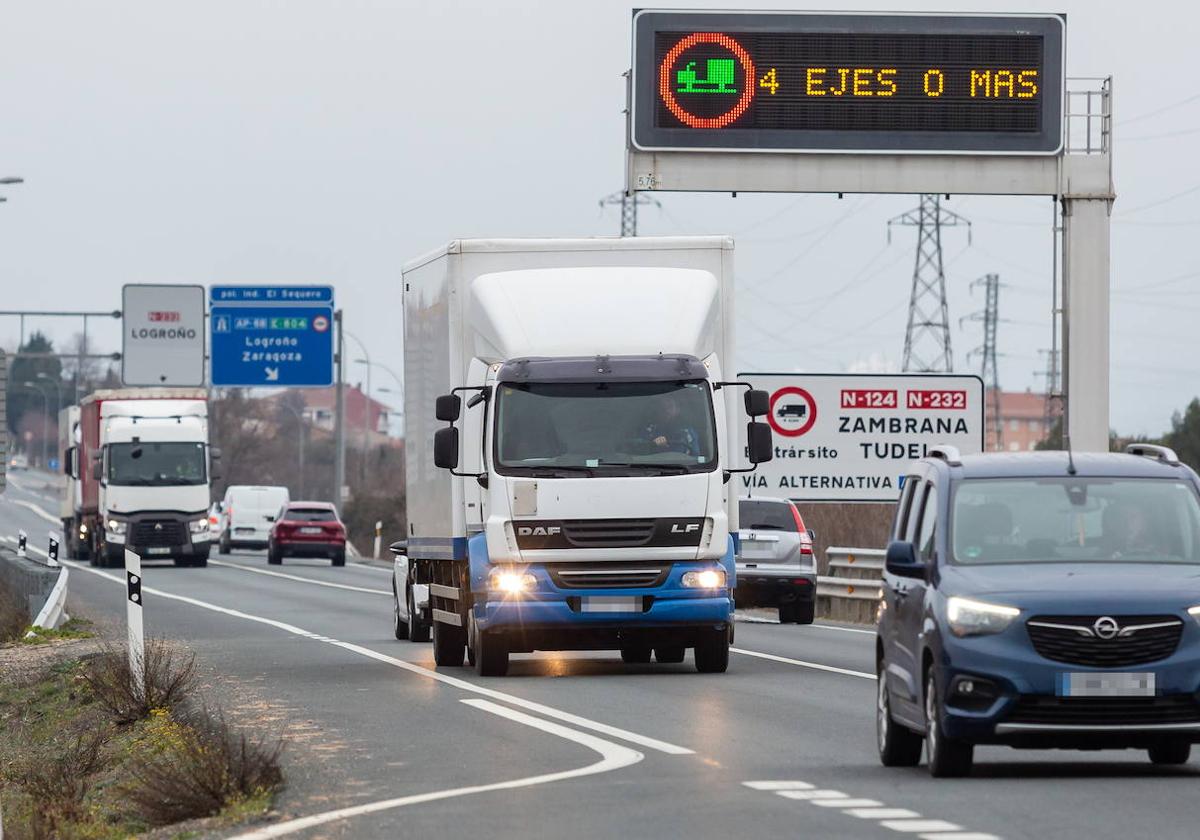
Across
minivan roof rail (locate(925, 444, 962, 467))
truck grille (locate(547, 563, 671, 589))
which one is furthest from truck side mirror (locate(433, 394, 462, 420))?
minivan roof rail (locate(925, 444, 962, 467))

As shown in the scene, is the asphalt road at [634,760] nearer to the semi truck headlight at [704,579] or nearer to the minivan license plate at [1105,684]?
the minivan license plate at [1105,684]

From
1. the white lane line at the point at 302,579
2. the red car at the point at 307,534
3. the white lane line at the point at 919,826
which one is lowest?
the white lane line at the point at 302,579

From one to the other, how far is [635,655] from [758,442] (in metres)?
3.48

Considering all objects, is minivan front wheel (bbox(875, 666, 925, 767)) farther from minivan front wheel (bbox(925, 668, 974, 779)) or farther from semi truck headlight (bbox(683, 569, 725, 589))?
semi truck headlight (bbox(683, 569, 725, 589))

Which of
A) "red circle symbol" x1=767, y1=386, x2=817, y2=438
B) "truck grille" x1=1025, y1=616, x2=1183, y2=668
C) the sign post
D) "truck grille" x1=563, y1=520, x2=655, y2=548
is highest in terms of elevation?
the sign post

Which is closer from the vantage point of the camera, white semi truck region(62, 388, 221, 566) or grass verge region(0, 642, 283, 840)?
grass verge region(0, 642, 283, 840)

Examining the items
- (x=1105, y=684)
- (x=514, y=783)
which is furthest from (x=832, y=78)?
(x=1105, y=684)

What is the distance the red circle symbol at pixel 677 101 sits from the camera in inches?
1187

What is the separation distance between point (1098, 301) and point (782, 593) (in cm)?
565

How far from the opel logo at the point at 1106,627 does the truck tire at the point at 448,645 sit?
11583mm

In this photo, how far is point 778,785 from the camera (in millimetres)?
12516

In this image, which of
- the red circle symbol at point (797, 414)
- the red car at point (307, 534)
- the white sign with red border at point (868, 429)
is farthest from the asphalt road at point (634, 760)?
the red car at point (307, 534)

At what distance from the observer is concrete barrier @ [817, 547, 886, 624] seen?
34688 millimetres

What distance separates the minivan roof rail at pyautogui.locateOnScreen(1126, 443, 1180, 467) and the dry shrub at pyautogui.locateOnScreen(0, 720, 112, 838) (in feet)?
19.3
